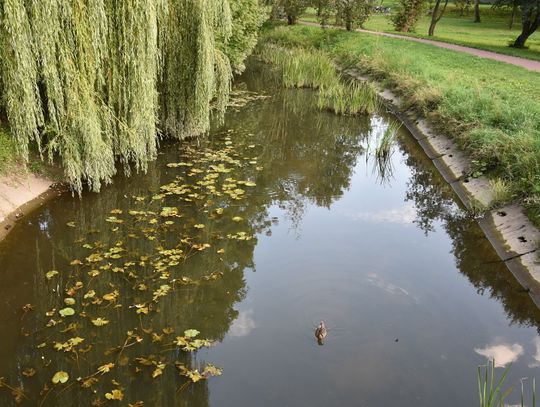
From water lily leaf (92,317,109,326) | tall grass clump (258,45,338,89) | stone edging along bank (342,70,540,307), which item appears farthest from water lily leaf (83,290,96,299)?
tall grass clump (258,45,338,89)

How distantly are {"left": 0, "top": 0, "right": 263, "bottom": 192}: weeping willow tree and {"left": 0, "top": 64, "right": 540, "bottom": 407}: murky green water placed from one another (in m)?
1.24

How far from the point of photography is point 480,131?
10.9m

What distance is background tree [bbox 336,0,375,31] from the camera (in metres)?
28.5

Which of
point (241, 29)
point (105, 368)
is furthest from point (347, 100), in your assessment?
point (105, 368)

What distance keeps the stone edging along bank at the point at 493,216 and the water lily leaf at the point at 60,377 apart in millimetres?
6313

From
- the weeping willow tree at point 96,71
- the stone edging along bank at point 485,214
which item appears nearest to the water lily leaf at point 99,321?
the stone edging along bank at point 485,214

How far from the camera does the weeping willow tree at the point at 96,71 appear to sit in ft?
23.0

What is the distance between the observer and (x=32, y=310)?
6121 mm

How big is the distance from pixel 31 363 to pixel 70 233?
9.80 ft

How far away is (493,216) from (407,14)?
30973 mm

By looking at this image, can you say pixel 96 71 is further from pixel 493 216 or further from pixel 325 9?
pixel 325 9

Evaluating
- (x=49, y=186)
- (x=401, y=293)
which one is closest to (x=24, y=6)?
(x=49, y=186)

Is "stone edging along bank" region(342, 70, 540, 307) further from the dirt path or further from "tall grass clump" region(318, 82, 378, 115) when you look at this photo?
the dirt path

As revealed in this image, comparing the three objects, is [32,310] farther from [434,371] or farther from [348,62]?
[348,62]
